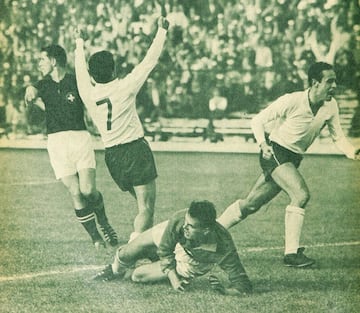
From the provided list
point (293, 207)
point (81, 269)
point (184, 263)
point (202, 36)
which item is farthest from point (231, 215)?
point (202, 36)

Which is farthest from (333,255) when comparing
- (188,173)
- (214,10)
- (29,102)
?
(29,102)

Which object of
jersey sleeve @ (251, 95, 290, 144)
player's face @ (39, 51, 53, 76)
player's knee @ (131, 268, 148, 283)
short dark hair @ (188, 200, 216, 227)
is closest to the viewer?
short dark hair @ (188, 200, 216, 227)

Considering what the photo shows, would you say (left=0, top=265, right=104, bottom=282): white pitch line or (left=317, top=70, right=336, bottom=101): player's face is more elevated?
(left=317, top=70, right=336, bottom=101): player's face

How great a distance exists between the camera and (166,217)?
3939 millimetres

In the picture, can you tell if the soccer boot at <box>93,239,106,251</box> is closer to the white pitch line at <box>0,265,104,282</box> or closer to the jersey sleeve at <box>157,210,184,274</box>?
the white pitch line at <box>0,265,104,282</box>

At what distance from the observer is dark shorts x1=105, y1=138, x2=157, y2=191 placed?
13.1 ft

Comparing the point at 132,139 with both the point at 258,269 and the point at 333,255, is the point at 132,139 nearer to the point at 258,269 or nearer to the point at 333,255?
the point at 258,269

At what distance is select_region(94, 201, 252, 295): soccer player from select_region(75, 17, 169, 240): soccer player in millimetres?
171

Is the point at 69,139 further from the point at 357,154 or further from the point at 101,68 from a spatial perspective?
the point at 357,154

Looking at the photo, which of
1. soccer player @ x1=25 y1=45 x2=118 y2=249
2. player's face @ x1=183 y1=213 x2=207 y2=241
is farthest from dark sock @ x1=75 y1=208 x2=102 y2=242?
player's face @ x1=183 y1=213 x2=207 y2=241

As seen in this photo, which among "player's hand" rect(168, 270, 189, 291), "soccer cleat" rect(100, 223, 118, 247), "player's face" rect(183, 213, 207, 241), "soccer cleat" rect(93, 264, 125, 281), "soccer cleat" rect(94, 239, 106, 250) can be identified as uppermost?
"player's face" rect(183, 213, 207, 241)

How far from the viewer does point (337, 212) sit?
414cm

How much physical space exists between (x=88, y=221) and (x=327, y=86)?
138cm

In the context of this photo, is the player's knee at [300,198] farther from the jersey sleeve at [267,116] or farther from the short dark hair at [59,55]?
the short dark hair at [59,55]
